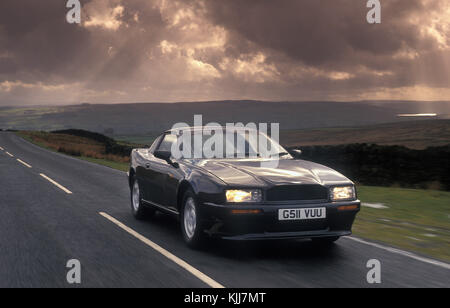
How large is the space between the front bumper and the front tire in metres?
0.16

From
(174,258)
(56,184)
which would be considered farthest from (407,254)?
(56,184)

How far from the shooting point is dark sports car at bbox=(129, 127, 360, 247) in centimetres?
597

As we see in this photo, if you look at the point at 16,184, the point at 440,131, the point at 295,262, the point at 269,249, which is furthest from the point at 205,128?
→ the point at 440,131

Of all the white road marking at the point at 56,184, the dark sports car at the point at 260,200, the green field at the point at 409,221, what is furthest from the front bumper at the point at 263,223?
the white road marking at the point at 56,184

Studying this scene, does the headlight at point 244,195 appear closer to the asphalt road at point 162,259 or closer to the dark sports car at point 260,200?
the dark sports car at point 260,200

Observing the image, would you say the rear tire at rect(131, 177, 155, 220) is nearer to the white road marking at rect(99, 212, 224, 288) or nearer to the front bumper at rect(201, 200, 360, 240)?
the white road marking at rect(99, 212, 224, 288)

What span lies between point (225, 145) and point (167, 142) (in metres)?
1.30

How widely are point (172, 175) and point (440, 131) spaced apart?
76.4 meters

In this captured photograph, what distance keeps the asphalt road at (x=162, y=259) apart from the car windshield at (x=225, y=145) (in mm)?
1259

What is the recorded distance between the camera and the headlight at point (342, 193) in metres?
6.32

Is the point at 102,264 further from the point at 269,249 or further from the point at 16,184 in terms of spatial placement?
the point at 16,184

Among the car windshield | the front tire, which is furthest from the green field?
the front tire

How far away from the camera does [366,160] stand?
2083cm

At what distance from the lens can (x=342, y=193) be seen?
6.42 meters
